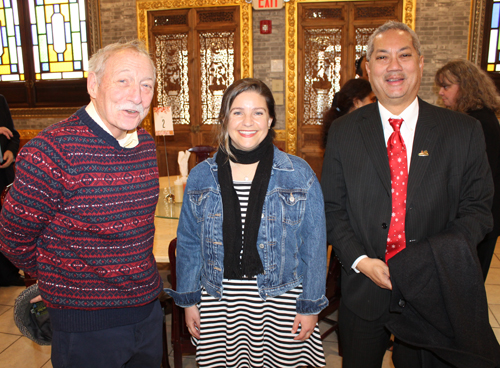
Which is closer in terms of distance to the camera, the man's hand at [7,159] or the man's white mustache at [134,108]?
the man's white mustache at [134,108]

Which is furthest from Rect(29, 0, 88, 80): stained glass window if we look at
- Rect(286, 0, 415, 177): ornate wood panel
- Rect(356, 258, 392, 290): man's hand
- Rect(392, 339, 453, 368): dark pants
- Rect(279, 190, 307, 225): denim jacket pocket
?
Rect(392, 339, 453, 368): dark pants

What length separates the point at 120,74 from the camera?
1411 millimetres

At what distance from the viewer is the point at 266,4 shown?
631cm

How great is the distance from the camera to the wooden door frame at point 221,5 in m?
6.48

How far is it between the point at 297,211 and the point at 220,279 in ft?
1.54

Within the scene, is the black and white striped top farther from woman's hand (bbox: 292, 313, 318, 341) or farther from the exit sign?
the exit sign

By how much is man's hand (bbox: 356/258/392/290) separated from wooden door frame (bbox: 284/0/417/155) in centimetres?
536

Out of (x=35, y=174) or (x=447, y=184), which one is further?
(x=447, y=184)

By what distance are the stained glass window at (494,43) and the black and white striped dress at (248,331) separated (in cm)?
645

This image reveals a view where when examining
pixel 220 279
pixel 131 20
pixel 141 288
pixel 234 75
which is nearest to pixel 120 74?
pixel 141 288

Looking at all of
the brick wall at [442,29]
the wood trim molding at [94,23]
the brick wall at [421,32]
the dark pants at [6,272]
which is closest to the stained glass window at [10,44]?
the wood trim molding at [94,23]

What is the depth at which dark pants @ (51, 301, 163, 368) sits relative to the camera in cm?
138

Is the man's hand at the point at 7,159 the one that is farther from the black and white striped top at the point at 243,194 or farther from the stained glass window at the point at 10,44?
the stained glass window at the point at 10,44

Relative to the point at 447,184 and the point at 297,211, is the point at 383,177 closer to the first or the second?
the point at 447,184
